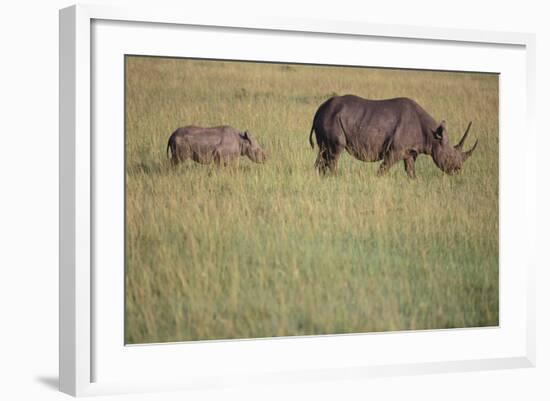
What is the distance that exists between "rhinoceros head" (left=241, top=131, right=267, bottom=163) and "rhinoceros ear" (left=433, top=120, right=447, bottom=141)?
1.29 m

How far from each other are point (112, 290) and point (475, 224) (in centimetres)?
258

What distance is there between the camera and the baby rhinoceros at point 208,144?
746 centimetres

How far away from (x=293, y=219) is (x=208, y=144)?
727 millimetres

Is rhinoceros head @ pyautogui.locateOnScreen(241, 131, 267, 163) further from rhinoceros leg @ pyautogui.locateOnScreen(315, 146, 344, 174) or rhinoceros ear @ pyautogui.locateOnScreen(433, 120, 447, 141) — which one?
rhinoceros ear @ pyautogui.locateOnScreen(433, 120, 447, 141)

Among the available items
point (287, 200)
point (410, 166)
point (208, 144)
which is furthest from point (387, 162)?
point (208, 144)

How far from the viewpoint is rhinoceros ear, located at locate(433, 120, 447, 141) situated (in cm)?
816

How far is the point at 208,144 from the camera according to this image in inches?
297

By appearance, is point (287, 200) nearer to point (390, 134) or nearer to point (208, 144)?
point (208, 144)

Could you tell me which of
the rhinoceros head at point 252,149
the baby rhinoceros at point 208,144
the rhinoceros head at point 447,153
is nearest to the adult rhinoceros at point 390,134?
the rhinoceros head at point 447,153

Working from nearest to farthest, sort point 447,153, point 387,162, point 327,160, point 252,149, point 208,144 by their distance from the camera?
point 208,144 → point 252,149 → point 327,160 → point 387,162 → point 447,153

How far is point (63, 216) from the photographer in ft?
23.6

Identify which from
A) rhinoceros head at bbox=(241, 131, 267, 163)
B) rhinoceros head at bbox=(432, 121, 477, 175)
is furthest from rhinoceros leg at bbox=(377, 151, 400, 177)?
rhinoceros head at bbox=(241, 131, 267, 163)

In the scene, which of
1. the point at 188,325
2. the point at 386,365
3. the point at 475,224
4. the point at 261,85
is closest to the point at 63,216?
the point at 188,325

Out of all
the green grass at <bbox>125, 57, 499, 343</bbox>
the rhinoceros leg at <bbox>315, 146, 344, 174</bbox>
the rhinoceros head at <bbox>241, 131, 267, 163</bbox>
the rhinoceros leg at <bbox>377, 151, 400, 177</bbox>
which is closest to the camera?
the green grass at <bbox>125, 57, 499, 343</bbox>
